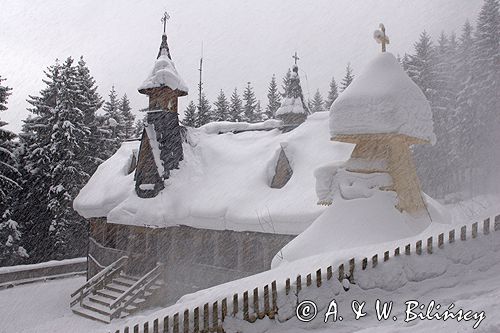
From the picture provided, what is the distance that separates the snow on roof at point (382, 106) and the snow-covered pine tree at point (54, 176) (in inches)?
1038

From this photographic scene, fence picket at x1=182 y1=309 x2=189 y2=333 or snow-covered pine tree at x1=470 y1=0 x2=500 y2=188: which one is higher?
snow-covered pine tree at x1=470 y1=0 x2=500 y2=188

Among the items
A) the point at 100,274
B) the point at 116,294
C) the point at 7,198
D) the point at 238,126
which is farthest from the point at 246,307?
the point at 7,198

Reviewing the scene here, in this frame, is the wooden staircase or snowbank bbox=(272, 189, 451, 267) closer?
snowbank bbox=(272, 189, 451, 267)

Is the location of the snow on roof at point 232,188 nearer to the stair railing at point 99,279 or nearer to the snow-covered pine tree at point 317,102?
the stair railing at point 99,279

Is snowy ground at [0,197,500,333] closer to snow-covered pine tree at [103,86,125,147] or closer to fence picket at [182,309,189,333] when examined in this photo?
fence picket at [182,309,189,333]

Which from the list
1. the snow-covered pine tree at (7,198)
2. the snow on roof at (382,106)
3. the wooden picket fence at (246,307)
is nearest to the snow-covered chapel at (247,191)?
the snow on roof at (382,106)

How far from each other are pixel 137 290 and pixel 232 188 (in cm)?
588

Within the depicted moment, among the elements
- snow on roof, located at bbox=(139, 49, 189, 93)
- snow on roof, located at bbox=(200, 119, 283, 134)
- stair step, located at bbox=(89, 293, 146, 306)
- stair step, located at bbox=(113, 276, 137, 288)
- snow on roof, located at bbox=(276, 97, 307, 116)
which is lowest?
stair step, located at bbox=(89, 293, 146, 306)

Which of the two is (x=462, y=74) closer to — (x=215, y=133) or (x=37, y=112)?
(x=215, y=133)

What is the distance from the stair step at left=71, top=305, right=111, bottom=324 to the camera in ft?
56.7

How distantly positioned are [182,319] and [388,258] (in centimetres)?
365

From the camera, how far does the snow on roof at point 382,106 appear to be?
10.0 m

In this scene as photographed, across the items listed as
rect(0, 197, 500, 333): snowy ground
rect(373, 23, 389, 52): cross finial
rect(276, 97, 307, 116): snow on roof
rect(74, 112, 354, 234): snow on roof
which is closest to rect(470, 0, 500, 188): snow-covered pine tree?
rect(276, 97, 307, 116): snow on roof

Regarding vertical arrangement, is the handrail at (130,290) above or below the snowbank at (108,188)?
below
